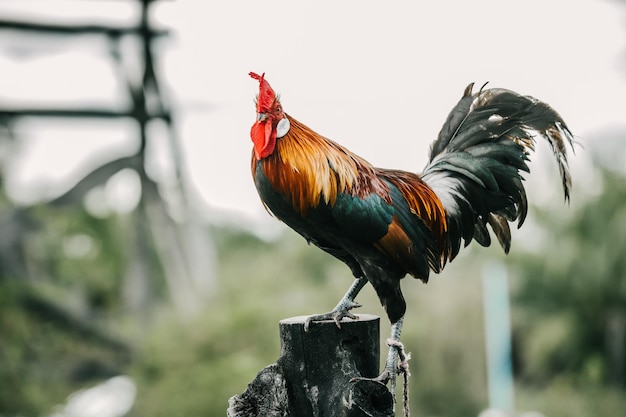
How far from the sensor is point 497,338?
24.9 ft

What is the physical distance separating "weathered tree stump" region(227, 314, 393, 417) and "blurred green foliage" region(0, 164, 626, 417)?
4.15 meters

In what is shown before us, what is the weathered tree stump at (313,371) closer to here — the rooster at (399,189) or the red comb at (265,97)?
the rooster at (399,189)

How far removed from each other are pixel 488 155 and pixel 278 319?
4.51 metres

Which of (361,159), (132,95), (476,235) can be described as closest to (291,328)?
(361,159)

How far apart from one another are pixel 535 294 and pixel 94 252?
5.17 metres

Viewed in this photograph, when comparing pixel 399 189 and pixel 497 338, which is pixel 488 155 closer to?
pixel 399 189

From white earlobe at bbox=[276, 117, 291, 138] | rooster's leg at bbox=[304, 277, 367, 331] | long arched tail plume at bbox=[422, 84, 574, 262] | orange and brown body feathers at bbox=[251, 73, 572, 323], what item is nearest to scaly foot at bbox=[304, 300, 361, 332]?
rooster's leg at bbox=[304, 277, 367, 331]

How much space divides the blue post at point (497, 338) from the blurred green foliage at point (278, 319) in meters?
0.10

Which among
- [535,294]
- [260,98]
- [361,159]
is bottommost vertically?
[535,294]

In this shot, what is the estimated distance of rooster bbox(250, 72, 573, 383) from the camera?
6.55 ft

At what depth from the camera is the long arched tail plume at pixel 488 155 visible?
7.75 ft

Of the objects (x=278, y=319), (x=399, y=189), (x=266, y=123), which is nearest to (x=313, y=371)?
(x=399, y=189)

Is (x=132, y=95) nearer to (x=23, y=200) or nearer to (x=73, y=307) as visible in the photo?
(x=23, y=200)

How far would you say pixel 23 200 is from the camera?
23.9 ft
